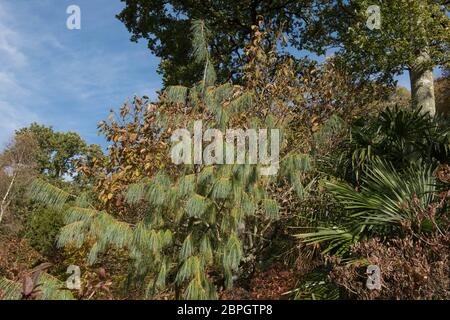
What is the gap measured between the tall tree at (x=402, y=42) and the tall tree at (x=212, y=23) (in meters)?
4.12

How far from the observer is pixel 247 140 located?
5.87 metres

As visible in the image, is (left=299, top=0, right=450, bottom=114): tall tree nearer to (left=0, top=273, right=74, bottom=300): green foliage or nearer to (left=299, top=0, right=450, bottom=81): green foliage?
(left=299, top=0, right=450, bottom=81): green foliage

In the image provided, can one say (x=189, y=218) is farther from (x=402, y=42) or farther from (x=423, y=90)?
(x=423, y=90)

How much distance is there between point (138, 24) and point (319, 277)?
1143 cm

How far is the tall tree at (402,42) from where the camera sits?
8469mm

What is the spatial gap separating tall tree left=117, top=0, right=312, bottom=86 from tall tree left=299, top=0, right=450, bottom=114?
13.5 feet

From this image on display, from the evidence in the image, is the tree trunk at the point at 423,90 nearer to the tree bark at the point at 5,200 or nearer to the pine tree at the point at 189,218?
the pine tree at the point at 189,218

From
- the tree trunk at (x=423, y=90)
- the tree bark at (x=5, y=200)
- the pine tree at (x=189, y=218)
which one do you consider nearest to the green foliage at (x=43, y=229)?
the pine tree at (x=189, y=218)

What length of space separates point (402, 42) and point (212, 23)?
21.9ft

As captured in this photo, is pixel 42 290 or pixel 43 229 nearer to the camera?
pixel 42 290

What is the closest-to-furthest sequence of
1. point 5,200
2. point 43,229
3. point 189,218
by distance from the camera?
1. point 189,218
2. point 43,229
3. point 5,200

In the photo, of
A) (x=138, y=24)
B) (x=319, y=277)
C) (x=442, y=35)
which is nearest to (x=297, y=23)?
(x=138, y=24)

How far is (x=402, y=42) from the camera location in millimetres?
8383

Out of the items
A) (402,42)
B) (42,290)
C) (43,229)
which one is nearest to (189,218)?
(42,290)
